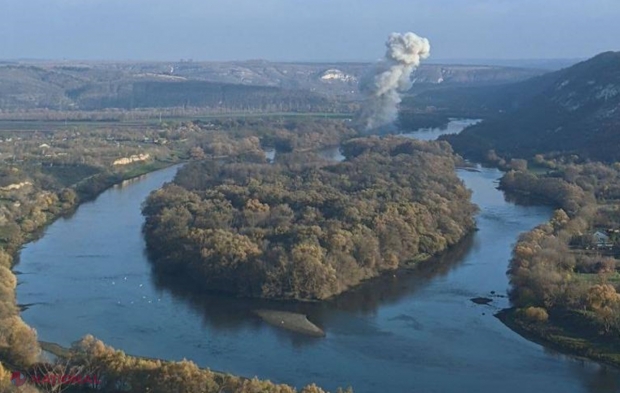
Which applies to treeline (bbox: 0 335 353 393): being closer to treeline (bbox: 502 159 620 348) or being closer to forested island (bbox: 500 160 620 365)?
forested island (bbox: 500 160 620 365)

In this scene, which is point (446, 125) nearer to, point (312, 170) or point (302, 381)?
point (312, 170)

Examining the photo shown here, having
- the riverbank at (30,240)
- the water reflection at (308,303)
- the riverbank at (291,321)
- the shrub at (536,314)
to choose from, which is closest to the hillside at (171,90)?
the riverbank at (30,240)

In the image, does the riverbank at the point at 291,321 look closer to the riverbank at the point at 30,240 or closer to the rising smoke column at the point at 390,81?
the riverbank at the point at 30,240

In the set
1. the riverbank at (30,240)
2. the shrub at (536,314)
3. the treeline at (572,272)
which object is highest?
the treeline at (572,272)

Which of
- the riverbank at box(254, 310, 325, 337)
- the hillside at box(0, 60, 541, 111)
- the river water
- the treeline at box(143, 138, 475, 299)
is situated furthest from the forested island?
the hillside at box(0, 60, 541, 111)

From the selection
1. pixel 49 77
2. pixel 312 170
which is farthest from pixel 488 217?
pixel 49 77

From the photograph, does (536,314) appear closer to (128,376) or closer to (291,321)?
→ (291,321)

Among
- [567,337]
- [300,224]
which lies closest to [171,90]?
[300,224]
